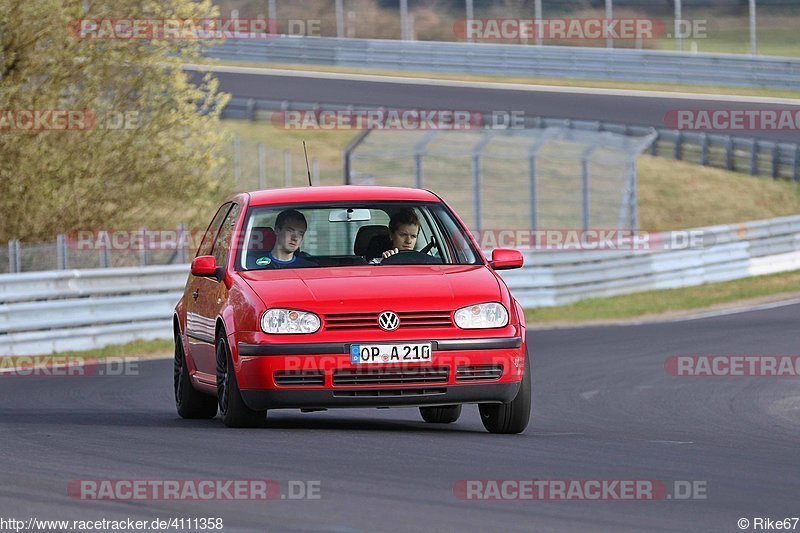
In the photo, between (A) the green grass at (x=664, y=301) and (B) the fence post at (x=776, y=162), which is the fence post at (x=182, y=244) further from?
(B) the fence post at (x=776, y=162)

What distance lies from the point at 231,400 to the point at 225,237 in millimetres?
1662

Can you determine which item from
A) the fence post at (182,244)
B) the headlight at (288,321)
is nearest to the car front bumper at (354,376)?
the headlight at (288,321)

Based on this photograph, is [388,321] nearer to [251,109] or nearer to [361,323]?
[361,323]

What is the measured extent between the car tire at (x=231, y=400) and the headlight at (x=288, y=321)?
41 cm

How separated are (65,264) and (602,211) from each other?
1877 cm

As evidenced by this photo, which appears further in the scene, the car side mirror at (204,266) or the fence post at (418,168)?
the fence post at (418,168)

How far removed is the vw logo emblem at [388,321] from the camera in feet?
30.2

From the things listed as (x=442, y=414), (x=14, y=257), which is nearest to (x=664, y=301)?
(x=14, y=257)

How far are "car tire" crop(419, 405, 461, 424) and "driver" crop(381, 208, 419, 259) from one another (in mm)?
1363

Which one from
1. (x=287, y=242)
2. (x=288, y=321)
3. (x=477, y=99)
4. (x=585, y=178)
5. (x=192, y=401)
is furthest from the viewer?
(x=477, y=99)

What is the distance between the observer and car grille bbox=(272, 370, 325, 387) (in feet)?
30.2

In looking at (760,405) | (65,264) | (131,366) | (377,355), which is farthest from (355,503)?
(65,264)

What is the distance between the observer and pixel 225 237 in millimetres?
10930

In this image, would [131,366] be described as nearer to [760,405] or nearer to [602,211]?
[760,405]
